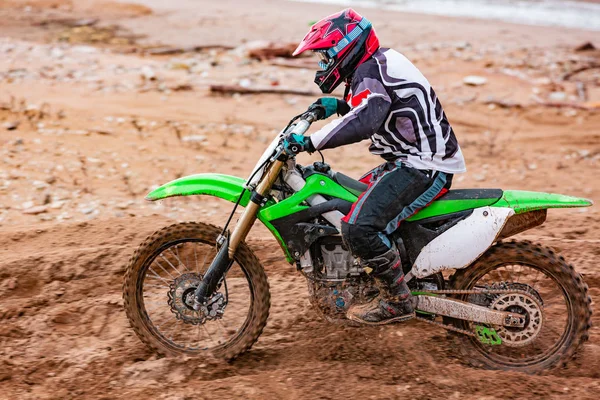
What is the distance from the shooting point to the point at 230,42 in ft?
48.1

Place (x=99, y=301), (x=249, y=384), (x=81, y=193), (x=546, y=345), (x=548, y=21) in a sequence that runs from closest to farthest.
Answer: (x=249, y=384) → (x=546, y=345) → (x=99, y=301) → (x=81, y=193) → (x=548, y=21)

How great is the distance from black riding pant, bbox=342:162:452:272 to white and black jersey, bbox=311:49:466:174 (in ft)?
0.26

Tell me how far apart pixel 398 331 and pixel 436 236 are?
2.70ft

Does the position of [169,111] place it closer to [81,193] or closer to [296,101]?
[296,101]

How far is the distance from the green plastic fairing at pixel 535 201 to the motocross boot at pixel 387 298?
702mm

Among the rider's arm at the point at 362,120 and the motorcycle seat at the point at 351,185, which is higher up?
the rider's arm at the point at 362,120

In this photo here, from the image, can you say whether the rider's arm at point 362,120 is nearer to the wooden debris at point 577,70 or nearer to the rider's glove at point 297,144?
the rider's glove at point 297,144

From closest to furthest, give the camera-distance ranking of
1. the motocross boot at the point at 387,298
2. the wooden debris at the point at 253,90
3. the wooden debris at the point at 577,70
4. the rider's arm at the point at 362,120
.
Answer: the rider's arm at the point at 362,120, the motocross boot at the point at 387,298, the wooden debris at the point at 253,90, the wooden debris at the point at 577,70

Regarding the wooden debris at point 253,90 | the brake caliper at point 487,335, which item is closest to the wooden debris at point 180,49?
the wooden debris at point 253,90

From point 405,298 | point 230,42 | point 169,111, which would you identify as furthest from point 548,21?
point 405,298

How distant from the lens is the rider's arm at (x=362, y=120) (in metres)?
3.80

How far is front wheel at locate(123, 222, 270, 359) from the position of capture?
14.1ft

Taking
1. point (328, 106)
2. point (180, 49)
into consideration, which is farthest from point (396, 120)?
point (180, 49)

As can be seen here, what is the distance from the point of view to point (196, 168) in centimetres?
791
